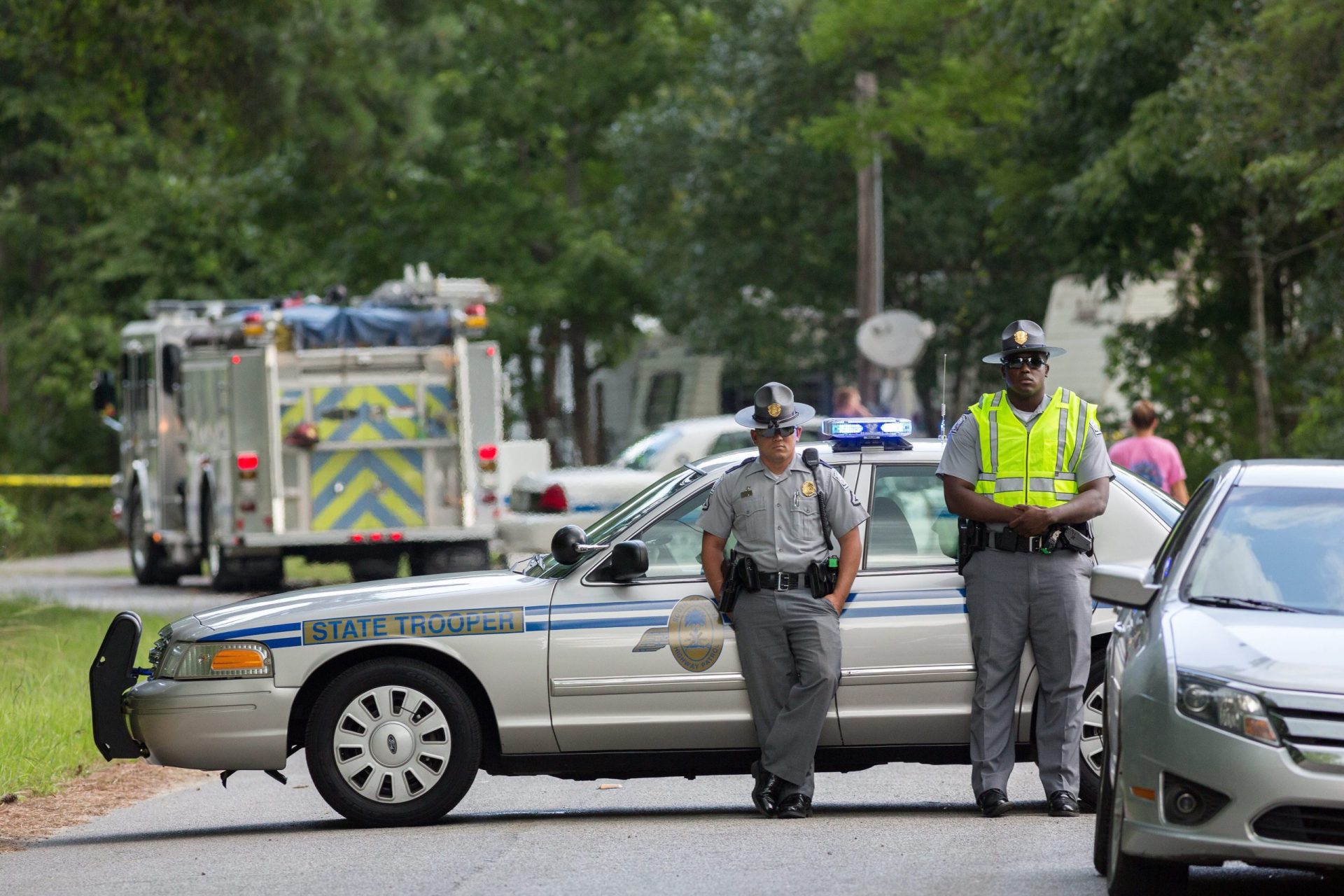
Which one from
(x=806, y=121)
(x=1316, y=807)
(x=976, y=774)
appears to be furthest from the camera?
(x=806, y=121)

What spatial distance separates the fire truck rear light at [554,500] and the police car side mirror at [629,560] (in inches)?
402

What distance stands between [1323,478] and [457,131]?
1235 inches

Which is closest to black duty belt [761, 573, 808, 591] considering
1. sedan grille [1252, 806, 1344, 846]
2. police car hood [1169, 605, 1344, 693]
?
police car hood [1169, 605, 1344, 693]

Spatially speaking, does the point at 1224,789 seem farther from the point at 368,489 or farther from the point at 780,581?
the point at 368,489

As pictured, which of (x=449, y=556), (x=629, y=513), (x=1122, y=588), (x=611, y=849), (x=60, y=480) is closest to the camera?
(x=1122, y=588)

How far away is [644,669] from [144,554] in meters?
16.3

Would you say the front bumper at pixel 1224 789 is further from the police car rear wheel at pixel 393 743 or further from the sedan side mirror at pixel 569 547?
the police car rear wheel at pixel 393 743

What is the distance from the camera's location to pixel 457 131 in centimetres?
3722

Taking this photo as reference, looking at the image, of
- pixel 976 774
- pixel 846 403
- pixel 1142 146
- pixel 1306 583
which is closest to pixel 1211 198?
pixel 1142 146

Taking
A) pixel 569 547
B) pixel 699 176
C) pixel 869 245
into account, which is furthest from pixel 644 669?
pixel 699 176

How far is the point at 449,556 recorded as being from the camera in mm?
20203

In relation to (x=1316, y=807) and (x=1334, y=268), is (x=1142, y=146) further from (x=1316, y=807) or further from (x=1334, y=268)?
(x=1316, y=807)

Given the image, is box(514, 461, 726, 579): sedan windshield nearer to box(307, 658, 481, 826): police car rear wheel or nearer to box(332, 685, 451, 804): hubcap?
box(307, 658, 481, 826): police car rear wheel

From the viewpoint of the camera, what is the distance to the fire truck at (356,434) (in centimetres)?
1966
